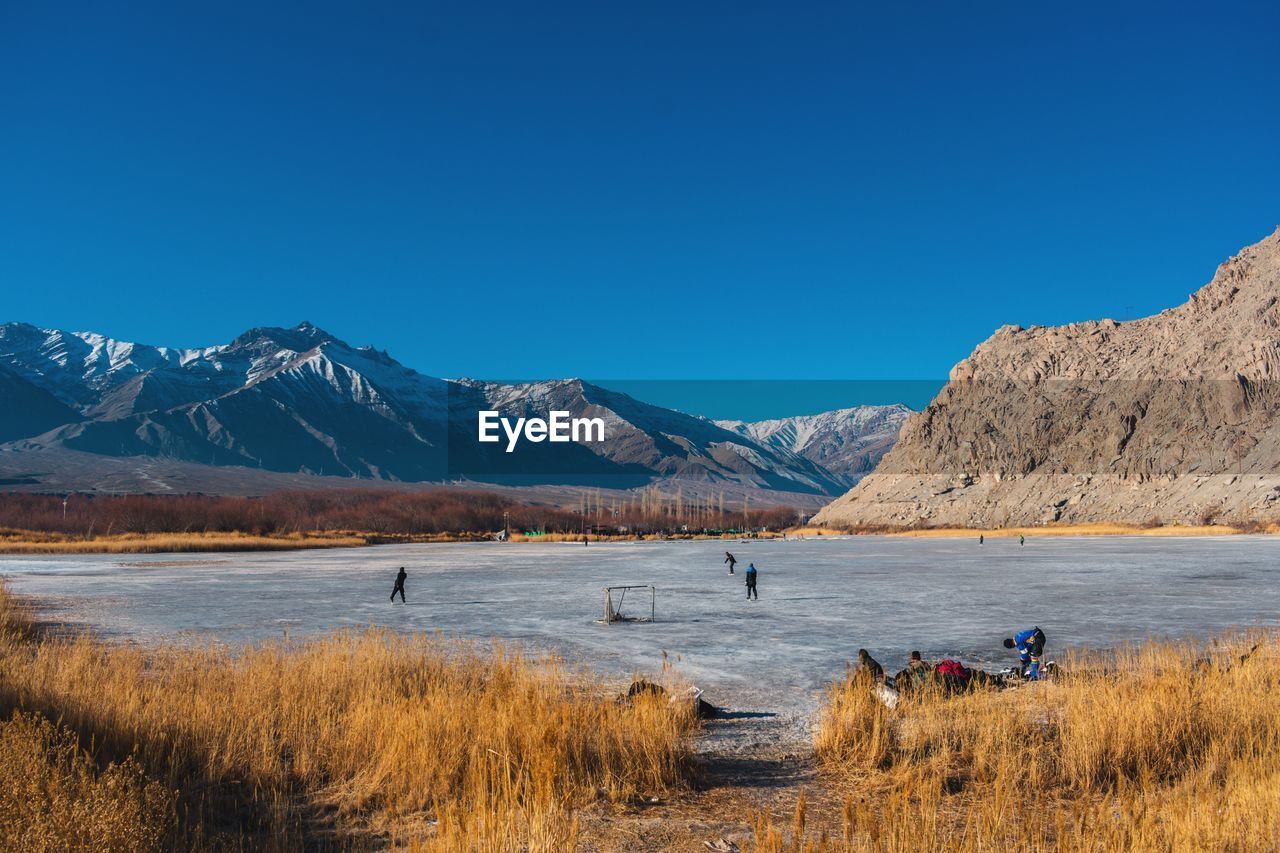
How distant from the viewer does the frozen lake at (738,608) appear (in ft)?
53.7

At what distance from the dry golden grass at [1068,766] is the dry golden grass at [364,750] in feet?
5.87

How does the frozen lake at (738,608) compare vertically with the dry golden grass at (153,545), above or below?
above

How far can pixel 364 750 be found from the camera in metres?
8.89

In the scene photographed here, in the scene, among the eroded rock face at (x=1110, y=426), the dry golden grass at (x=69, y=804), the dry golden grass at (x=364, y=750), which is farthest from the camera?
Result: the eroded rock face at (x=1110, y=426)

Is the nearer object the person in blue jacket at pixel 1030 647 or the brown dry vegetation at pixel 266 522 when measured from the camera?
the person in blue jacket at pixel 1030 647

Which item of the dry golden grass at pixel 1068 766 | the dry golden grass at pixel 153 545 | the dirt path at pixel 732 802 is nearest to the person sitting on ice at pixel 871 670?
the dry golden grass at pixel 1068 766

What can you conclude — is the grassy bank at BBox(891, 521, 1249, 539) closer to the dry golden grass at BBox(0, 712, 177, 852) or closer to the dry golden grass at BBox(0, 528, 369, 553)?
the dry golden grass at BBox(0, 528, 369, 553)

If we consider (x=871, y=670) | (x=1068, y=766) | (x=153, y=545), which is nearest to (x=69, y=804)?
(x=1068, y=766)

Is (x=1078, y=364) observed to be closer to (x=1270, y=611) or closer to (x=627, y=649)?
(x=1270, y=611)

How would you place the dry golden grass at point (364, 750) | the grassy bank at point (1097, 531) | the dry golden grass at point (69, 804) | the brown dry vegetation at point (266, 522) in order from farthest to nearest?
the grassy bank at point (1097, 531) → the brown dry vegetation at point (266, 522) → the dry golden grass at point (364, 750) → the dry golden grass at point (69, 804)

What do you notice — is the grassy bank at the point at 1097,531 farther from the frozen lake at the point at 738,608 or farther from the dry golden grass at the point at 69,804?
the dry golden grass at the point at 69,804

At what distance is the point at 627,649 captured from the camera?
17.0 m

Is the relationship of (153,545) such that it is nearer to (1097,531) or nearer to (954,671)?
(954,671)

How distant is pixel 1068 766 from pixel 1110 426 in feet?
416
